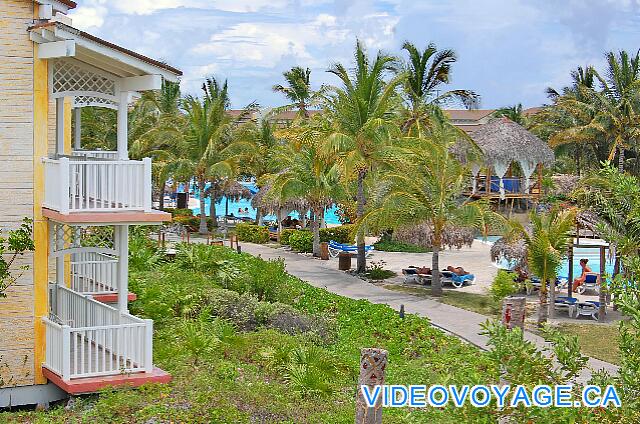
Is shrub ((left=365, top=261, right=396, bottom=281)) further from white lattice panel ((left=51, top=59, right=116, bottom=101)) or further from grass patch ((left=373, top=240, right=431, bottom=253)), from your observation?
white lattice panel ((left=51, top=59, right=116, bottom=101))

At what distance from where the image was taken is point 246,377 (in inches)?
540

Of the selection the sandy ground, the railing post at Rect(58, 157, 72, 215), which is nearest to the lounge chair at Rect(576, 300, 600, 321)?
the sandy ground

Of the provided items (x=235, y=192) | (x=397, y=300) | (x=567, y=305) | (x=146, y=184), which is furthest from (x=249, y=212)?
(x=146, y=184)

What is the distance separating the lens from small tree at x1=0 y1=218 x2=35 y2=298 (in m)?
12.3

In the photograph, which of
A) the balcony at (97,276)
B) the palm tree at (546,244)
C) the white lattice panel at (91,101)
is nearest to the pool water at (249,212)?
the palm tree at (546,244)

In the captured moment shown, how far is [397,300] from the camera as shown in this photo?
23.7 metres

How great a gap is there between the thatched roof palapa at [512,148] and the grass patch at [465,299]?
1603cm

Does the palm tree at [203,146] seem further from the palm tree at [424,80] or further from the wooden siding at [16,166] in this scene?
the wooden siding at [16,166]

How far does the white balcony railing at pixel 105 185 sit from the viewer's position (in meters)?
12.6

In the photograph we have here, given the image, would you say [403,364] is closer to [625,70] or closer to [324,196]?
[324,196]

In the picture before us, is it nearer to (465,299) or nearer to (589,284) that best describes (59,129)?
(465,299)

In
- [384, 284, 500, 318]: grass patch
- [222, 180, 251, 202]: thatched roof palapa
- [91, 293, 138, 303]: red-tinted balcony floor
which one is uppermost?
[222, 180, 251, 202]: thatched roof palapa

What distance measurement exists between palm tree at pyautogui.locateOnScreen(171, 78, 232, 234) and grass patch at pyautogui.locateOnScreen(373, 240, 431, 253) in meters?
7.16

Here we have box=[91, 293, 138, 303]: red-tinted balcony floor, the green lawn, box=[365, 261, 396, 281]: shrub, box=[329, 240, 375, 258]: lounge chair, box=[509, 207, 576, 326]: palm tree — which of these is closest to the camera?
box=[91, 293, 138, 303]: red-tinted balcony floor
